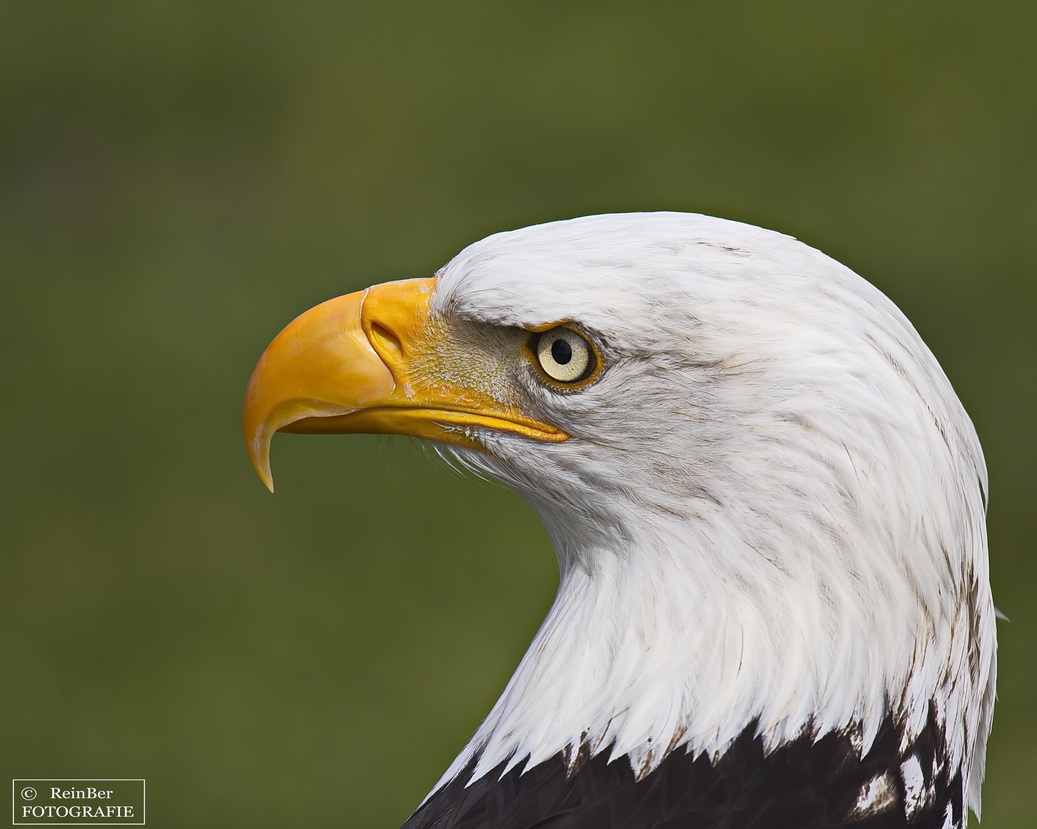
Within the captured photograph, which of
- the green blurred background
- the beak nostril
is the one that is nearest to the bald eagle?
the beak nostril

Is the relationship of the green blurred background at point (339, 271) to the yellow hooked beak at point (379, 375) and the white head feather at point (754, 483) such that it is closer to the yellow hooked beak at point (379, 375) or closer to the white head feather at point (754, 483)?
the yellow hooked beak at point (379, 375)

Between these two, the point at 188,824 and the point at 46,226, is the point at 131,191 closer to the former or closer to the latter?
the point at 46,226

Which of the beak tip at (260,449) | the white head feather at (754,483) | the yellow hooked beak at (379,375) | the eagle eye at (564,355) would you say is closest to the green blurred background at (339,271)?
the beak tip at (260,449)

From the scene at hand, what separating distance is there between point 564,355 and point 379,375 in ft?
1.33

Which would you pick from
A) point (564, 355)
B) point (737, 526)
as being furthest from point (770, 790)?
point (564, 355)

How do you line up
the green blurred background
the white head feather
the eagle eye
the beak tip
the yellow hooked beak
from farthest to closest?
the green blurred background, the beak tip, the yellow hooked beak, the eagle eye, the white head feather

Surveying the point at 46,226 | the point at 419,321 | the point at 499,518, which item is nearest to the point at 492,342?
the point at 419,321

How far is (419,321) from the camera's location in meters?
2.50

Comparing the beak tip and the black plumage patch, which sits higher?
the beak tip

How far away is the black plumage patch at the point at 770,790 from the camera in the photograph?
226cm

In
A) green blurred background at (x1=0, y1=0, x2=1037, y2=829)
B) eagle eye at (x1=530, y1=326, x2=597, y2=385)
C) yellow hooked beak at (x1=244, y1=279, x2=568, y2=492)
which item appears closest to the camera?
eagle eye at (x1=530, y1=326, x2=597, y2=385)

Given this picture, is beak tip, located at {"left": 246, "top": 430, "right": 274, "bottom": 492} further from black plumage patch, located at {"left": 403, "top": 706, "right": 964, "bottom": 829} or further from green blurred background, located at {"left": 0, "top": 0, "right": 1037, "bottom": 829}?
green blurred background, located at {"left": 0, "top": 0, "right": 1037, "bottom": 829}

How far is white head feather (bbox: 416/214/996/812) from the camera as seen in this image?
7.21 ft

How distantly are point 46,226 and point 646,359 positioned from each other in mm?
6941
